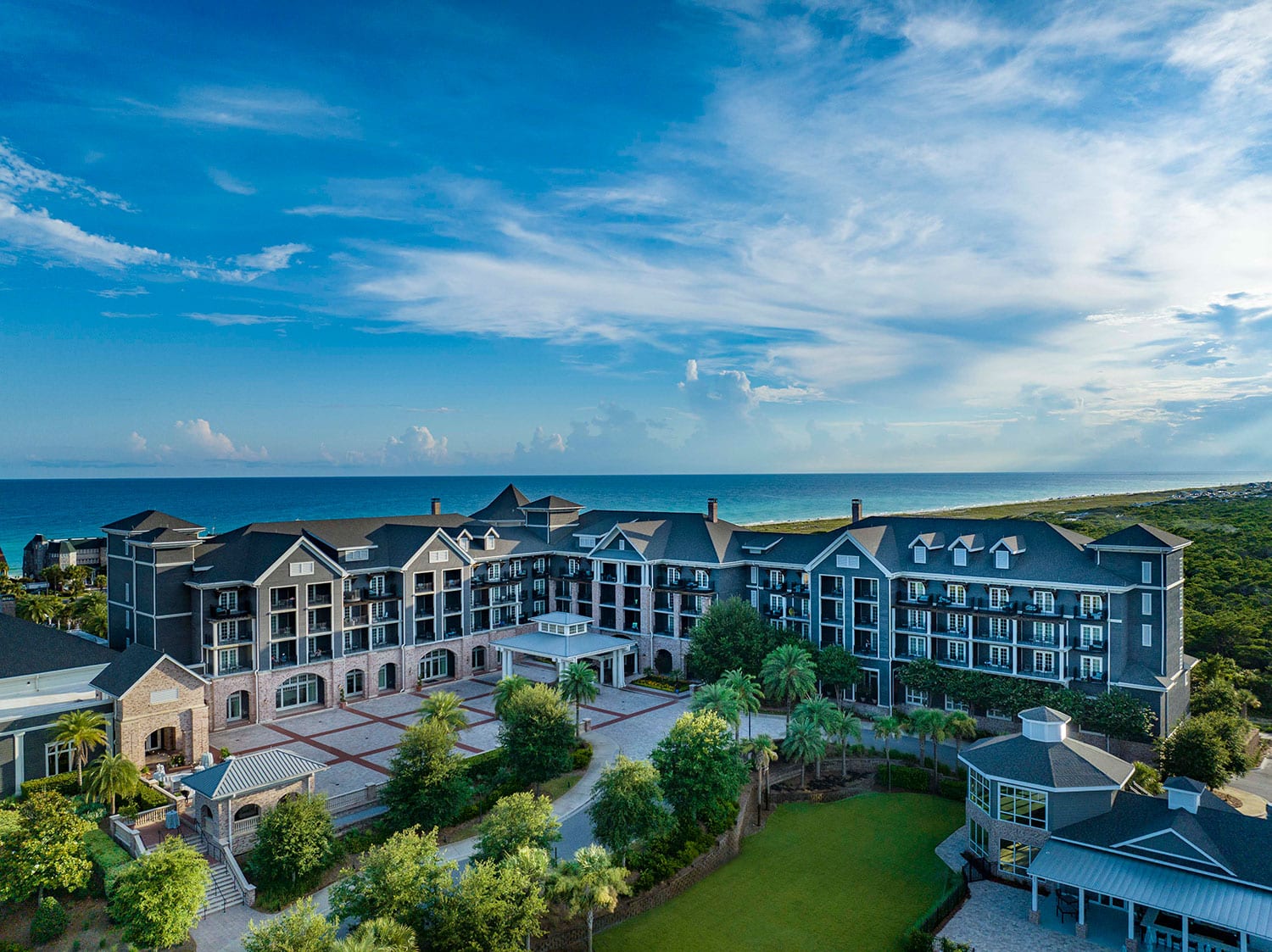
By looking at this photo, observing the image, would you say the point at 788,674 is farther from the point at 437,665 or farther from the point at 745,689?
the point at 437,665

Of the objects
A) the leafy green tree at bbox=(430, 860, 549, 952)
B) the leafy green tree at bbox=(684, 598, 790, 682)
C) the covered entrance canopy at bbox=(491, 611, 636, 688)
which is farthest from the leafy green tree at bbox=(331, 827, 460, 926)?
the leafy green tree at bbox=(684, 598, 790, 682)

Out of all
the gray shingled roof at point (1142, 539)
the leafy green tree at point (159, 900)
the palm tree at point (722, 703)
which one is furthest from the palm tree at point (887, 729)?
the leafy green tree at point (159, 900)

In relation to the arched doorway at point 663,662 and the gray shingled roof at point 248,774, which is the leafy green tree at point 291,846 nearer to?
the gray shingled roof at point 248,774

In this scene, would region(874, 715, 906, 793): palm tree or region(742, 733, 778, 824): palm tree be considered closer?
region(742, 733, 778, 824): palm tree

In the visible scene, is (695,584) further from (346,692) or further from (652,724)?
(346,692)

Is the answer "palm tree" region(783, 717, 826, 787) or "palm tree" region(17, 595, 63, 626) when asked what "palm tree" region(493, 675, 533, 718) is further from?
"palm tree" region(17, 595, 63, 626)

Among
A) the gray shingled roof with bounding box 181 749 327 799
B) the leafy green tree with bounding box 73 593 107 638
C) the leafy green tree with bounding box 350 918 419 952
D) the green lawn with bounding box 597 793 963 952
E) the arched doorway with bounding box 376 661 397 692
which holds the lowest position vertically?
the green lawn with bounding box 597 793 963 952

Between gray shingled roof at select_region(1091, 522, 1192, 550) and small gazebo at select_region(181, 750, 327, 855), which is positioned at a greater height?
gray shingled roof at select_region(1091, 522, 1192, 550)
